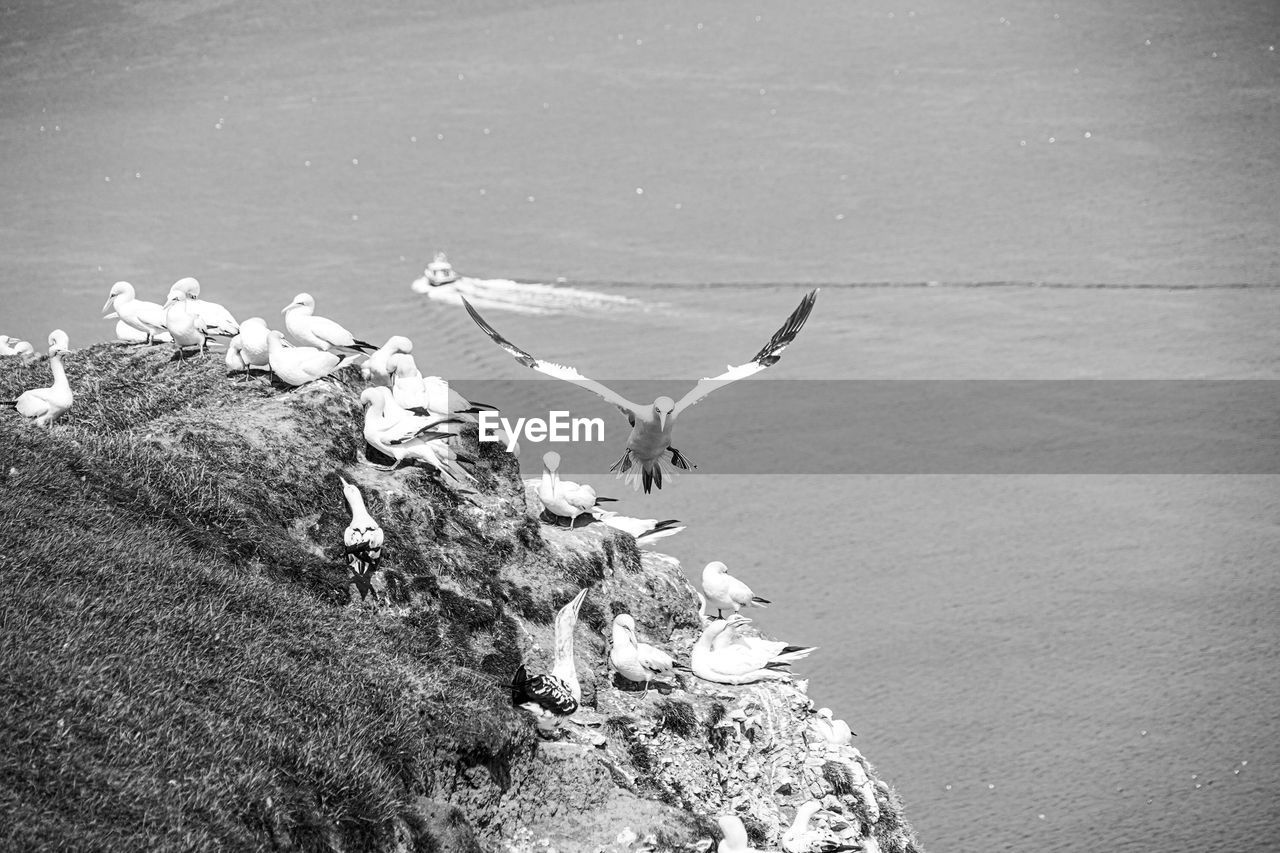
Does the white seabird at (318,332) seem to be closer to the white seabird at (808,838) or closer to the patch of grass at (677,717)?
the patch of grass at (677,717)

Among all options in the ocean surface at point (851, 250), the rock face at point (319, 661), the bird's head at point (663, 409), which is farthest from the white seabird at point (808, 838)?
the ocean surface at point (851, 250)

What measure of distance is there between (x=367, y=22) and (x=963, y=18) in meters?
19.0

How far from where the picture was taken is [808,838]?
10.1 metres

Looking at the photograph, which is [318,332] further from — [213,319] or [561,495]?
[561,495]

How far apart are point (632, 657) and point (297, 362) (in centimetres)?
370

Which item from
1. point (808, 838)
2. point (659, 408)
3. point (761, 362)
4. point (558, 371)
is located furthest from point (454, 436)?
point (808, 838)

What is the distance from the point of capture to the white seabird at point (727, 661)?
37.3 feet

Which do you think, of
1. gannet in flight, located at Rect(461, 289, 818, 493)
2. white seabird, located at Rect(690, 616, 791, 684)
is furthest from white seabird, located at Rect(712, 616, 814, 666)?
gannet in flight, located at Rect(461, 289, 818, 493)

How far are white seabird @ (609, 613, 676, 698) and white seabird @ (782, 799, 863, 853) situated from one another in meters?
1.61

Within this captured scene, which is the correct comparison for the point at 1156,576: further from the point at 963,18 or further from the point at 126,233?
the point at 963,18

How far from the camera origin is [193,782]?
7.67 m

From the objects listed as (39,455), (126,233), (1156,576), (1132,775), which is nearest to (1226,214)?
(1156,576)

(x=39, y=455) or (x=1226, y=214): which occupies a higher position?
(x=39, y=455)

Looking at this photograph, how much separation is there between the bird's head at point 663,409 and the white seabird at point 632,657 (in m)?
1.97
